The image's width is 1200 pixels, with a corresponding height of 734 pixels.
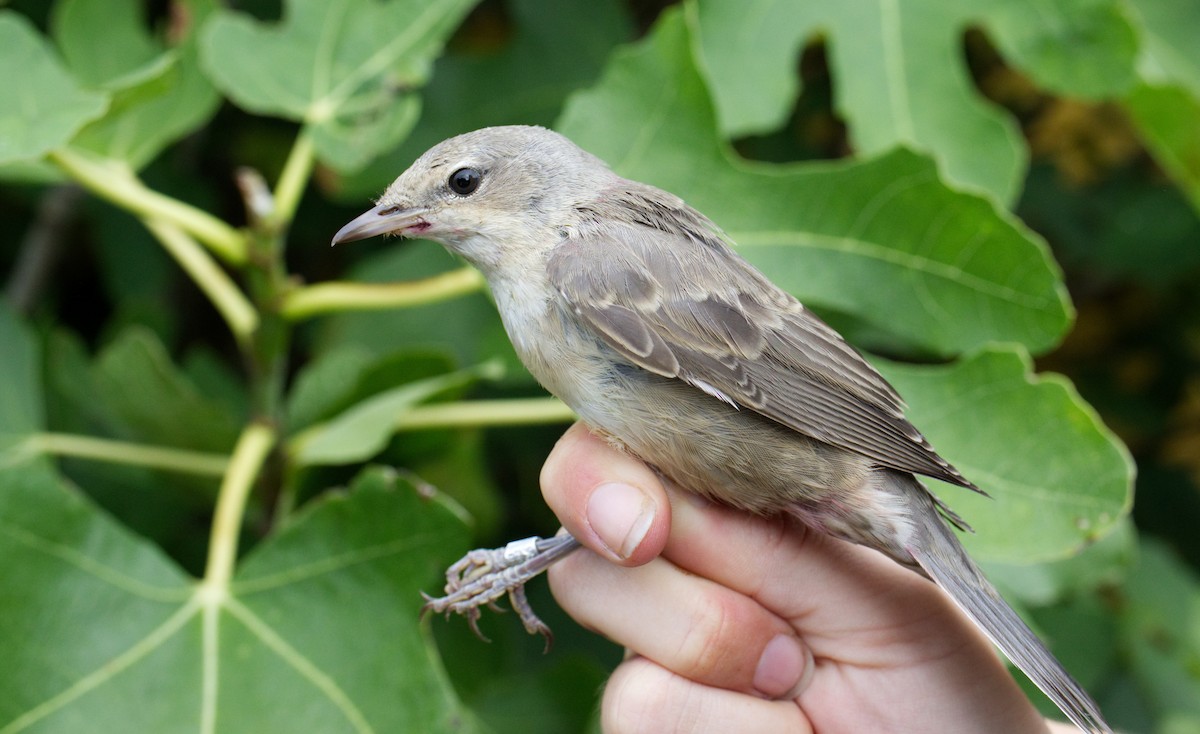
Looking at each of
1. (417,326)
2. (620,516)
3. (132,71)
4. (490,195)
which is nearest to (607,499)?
(620,516)

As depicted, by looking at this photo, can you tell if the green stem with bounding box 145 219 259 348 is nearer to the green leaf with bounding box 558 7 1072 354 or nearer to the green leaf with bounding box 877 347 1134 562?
the green leaf with bounding box 558 7 1072 354

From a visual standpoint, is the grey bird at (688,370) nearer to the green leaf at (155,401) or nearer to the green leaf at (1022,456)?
the green leaf at (1022,456)

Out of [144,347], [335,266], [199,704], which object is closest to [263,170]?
[335,266]

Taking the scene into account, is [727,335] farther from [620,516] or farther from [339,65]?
[339,65]

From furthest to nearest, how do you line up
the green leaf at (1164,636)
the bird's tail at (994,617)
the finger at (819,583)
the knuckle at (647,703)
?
the green leaf at (1164,636) < the finger at (819,583) < the knuckle at (647,703) < the bird's tail at (994,617)

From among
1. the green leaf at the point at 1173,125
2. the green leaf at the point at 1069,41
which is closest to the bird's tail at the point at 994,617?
the green leaf at the point at 1069,41

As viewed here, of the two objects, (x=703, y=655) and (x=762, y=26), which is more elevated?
(x=762, y=26)

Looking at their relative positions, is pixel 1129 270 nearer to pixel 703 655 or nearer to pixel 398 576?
pixel 703 655

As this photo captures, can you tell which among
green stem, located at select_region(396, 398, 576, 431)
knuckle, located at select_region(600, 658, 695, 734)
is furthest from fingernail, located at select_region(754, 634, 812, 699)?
green stem, located at select_region(396, 398, 576, 431)
